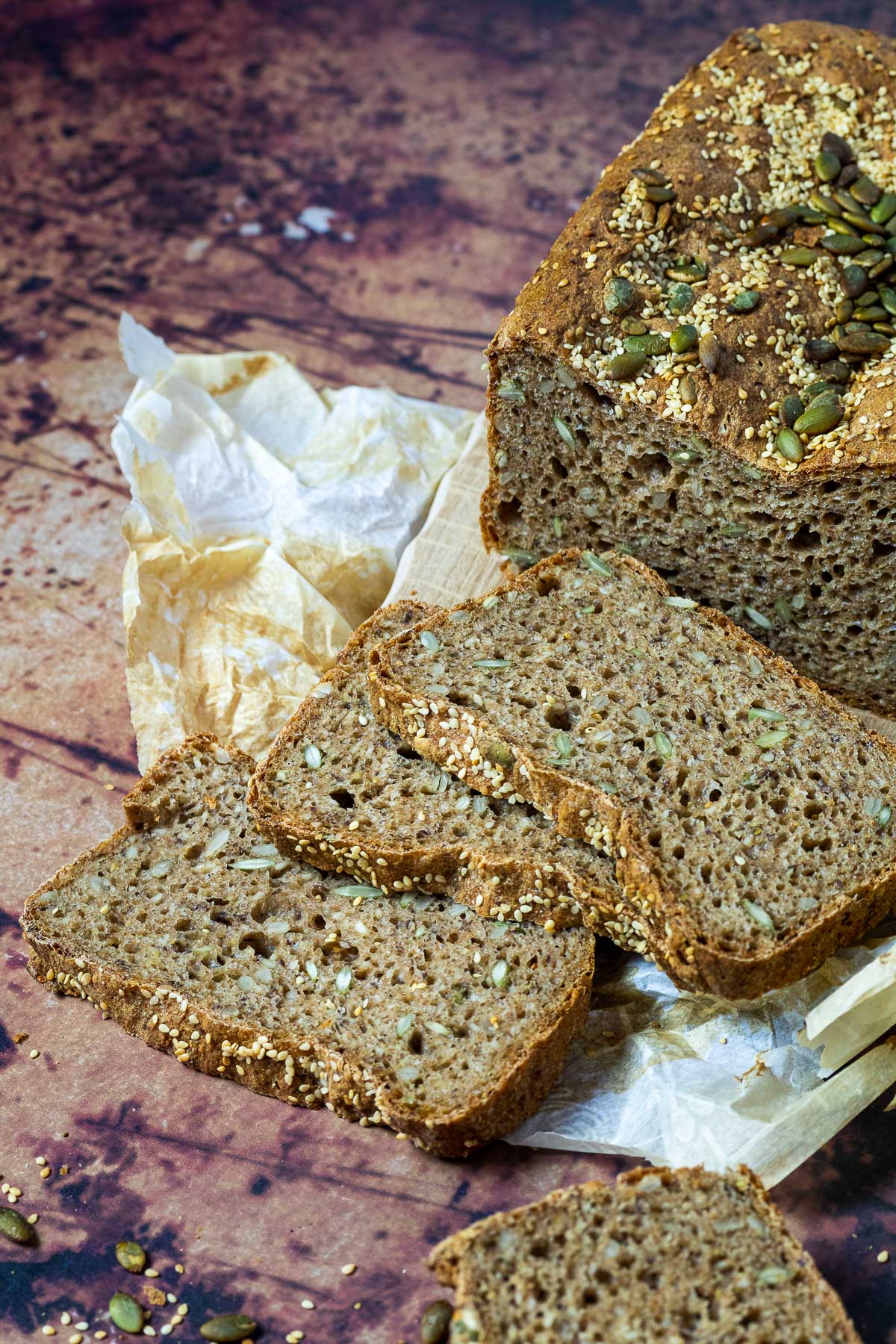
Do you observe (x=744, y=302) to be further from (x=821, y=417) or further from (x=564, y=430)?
(x=564, y=430)

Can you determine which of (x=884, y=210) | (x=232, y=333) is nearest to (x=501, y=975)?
(x=884, y=210)

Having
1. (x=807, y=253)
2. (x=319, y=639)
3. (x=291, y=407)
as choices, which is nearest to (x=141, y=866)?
(x=319, y=639)

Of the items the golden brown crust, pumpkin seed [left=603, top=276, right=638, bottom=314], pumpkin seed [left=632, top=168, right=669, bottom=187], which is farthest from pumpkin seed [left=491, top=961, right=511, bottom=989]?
pumpkin seed [left=632, top=168, right=669, bottom=187]

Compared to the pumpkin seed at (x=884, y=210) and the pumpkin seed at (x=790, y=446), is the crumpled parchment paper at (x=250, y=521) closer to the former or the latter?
the pumpkin seed at (x=790, y=446)

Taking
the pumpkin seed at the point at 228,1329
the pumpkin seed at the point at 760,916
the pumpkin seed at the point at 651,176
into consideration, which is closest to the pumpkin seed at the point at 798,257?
the pumpkin seed at the point at 651,176

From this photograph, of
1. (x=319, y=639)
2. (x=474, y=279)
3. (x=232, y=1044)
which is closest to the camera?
(x=232, y=1044)

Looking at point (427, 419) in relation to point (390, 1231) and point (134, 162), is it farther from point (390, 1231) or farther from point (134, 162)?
point (390, 1231)

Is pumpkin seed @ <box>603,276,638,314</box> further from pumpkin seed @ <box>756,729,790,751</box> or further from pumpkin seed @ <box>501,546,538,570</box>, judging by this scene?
pumpkin seed @ <box>756,729,790,751</box>
